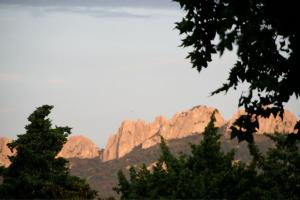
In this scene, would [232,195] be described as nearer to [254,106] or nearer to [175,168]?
[175,168]

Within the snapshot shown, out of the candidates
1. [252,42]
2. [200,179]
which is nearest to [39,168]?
[200,179]

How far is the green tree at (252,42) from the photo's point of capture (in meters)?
10.3

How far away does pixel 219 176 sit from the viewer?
3597 centimetres

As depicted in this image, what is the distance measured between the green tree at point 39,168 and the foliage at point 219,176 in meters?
3.86

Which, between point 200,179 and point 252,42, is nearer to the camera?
point 252,42

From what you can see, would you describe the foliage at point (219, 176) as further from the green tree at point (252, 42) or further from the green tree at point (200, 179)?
the green tree at point (252, 42)

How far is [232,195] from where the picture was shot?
36.2 metres

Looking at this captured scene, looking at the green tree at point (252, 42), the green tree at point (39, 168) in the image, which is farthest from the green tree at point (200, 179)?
the green tree at point (252, 42)

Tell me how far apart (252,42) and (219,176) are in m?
26.3

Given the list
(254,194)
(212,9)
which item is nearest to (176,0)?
(212,9)

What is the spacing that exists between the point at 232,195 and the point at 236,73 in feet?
80.8

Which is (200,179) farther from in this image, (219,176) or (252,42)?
(252,42)

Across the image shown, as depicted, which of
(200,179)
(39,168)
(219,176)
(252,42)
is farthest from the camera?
(39,168)

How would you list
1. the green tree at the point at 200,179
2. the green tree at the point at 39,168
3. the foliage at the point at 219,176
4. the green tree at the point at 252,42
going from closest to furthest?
the green tree at the point at 252,42, the green tree at the point at 200,179, the foliage at the point at 219,176, the green tree at the point at 39,168
